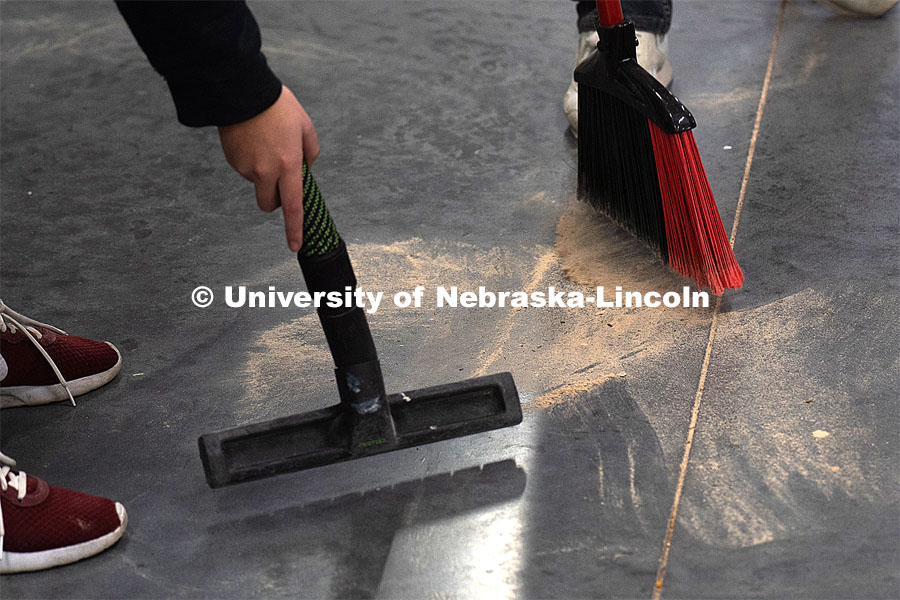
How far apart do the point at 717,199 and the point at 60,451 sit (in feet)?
3.64

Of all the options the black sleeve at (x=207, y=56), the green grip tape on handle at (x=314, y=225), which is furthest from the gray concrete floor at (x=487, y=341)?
the black sleeve at (x=207, y=56)

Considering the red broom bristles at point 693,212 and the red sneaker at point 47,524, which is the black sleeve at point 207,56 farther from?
the red broom bristles at point 693,212

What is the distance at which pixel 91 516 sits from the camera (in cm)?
101

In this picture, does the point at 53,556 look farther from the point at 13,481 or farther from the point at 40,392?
the point at 40,392

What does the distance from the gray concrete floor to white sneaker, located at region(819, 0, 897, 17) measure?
0.23ft

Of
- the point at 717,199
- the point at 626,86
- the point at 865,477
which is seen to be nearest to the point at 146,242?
the point at 626,86

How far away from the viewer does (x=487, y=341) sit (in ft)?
4.28

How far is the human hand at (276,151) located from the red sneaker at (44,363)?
1.73ft

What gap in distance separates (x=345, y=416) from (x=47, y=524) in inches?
13.4

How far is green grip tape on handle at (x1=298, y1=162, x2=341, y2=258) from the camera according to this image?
37.6 inches

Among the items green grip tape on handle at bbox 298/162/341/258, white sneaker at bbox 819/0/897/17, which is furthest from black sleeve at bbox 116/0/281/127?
white sneaker at bbox 819/0/897/17

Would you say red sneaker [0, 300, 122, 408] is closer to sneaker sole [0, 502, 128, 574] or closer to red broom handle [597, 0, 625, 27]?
sneaker sole [0, 502, 128, 574]

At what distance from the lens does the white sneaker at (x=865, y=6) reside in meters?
2.31

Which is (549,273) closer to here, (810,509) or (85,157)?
(810,509)
